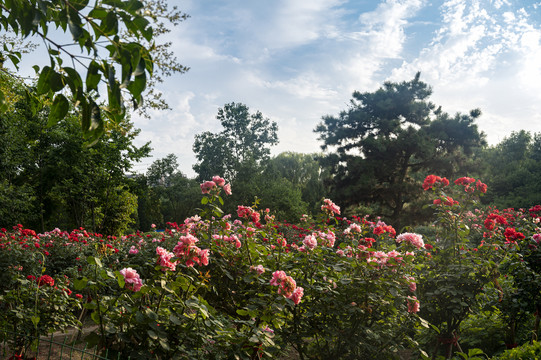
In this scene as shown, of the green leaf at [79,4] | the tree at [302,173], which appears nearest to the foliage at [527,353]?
the green leaf at [79,4]

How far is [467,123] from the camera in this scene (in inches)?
795

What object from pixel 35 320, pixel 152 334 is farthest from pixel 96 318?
pixel 35 320

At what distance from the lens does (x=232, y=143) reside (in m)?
39.3

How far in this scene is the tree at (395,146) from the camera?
19.8 m

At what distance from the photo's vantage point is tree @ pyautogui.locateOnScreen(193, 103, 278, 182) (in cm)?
3744

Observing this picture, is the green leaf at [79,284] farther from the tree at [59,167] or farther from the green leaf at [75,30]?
the tree at [59,167]

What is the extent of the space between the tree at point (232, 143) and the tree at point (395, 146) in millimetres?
15168

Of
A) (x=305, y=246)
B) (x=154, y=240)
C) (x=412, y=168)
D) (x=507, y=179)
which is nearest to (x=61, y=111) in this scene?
(x=305, y=246)

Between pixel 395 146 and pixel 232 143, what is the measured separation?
72.5 ft

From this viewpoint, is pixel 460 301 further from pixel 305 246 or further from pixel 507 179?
pixel 507 179

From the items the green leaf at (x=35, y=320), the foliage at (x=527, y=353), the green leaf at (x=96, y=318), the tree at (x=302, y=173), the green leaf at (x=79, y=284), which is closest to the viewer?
the green leaf at (x=79, y=284)

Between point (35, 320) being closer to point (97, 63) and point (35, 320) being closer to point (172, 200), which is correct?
point (97, 63)

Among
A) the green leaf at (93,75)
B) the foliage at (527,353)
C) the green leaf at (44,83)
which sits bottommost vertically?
the foliage at (527,353)

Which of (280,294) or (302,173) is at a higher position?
(302,173)
